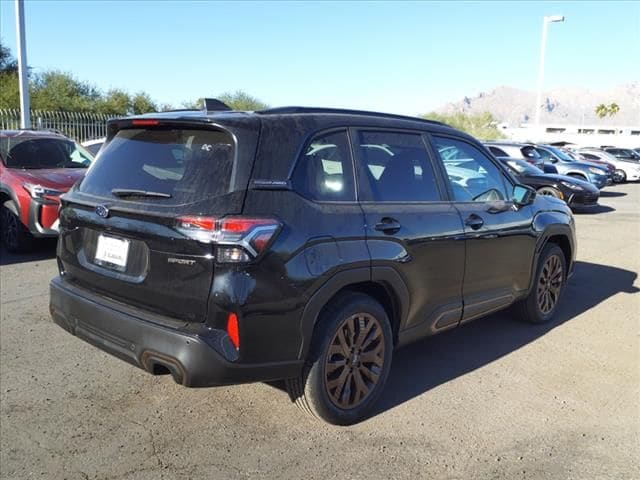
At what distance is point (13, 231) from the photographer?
7.54m

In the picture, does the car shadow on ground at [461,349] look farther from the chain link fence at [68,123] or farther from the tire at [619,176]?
the tire at [619,176]

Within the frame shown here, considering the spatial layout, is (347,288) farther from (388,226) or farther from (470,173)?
(470,173)

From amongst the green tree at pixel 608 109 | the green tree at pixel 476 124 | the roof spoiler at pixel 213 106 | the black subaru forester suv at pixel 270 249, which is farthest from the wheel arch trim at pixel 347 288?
the green tree at pixel 608 109

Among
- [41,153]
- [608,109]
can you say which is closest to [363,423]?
[41,153]

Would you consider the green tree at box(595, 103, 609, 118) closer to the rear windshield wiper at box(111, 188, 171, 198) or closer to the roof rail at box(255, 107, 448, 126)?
the roof rail at box(255, 107, 448, 126)

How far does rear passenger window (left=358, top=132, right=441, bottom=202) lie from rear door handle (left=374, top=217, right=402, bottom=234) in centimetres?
14

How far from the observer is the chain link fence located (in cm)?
1592

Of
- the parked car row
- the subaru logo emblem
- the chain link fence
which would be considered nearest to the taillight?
the subaru logo emblem

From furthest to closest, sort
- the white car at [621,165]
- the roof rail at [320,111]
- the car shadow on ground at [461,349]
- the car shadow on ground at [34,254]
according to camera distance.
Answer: the white car at [621,165]
the car shadow on ground at [34,254]
the car shadow on ground at [461,349]
the roof rail at [320,111]

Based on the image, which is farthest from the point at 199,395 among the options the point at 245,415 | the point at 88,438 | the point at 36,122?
the point at 36,122

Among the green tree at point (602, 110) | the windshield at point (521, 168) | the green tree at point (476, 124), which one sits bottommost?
the windshield at point (521, 168)

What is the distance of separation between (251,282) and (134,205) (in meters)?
0.83

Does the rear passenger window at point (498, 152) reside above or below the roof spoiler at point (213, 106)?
below

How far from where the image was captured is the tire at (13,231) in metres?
7.40
